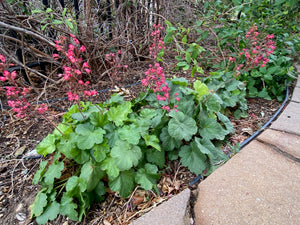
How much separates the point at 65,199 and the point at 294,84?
2.69 m

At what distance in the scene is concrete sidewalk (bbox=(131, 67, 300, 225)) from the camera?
90 centimetres

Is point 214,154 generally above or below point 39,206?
above

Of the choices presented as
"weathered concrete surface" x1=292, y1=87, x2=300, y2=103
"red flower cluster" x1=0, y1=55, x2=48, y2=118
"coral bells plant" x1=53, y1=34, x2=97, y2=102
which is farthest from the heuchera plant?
"weathered concrete surface" x1=292, y1=87, x2=300, y2=103

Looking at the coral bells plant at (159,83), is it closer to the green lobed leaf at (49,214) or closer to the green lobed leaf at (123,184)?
the green lobed leaf at (123,184)

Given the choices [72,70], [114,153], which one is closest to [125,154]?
[114,153]

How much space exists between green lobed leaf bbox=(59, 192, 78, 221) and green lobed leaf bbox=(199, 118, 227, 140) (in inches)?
36.1

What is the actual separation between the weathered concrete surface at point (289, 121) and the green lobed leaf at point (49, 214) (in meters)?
1.66

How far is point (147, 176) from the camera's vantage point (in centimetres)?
119

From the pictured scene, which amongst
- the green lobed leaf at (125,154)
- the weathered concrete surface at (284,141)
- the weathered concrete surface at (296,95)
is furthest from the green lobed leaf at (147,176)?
the weathered concrete surface at (296,95)

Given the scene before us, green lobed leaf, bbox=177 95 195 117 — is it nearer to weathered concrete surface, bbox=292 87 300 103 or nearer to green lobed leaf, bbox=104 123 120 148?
green lobed leaf, bbox=104 123 120 148

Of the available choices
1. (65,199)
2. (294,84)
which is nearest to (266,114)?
(294,84)

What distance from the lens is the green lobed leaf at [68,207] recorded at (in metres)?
1.07

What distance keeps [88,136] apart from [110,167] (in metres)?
0.23

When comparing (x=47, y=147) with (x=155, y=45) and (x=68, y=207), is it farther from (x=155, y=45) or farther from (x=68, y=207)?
(x=155, y=45)
